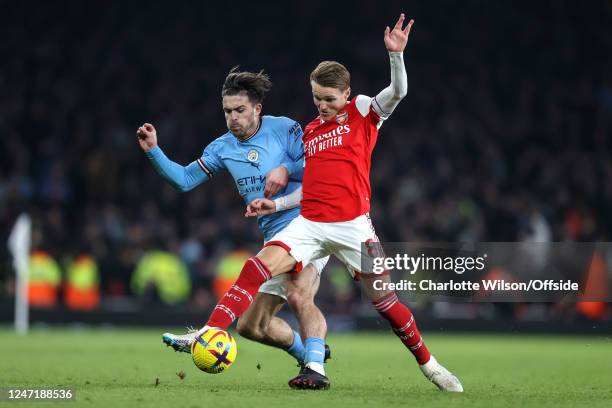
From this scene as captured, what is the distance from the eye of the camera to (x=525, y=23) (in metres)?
21.8

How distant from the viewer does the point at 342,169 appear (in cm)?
696

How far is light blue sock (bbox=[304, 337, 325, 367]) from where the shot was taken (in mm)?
7090

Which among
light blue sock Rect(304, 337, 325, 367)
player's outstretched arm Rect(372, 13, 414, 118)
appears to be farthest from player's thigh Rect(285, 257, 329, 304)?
player's outstretched arm Rect(372, 13, 414, 118)

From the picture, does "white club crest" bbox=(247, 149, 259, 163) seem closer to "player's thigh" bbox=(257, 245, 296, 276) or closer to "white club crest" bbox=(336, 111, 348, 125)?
"white club crest" bbox=(336, 111, 348, 125)

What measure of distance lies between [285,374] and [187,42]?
14310 millimetres

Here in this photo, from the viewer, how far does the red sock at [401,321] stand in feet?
22.5

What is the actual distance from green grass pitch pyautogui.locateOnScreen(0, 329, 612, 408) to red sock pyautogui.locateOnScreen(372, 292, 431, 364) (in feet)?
0.83

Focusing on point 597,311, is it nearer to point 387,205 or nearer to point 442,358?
point 387,205

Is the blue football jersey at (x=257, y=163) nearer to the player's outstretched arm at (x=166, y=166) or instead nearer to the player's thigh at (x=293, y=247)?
the player's outstretched arm at (x=166, y=166)

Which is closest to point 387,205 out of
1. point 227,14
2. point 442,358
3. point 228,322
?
point 227,14

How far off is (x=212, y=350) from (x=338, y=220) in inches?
42.1

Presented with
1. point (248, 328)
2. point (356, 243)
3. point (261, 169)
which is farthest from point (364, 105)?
point (248, 328)

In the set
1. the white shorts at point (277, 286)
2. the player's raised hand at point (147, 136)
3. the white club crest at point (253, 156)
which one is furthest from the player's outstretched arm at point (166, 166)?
the white shorts at point (277, 286)

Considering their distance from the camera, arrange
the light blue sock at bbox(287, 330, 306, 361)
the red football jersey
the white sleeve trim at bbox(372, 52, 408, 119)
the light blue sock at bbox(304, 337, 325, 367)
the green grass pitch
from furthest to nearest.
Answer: the light blue sock at bbox(287, 330, 306, 361) < the light blue sock at bbox(304, 337, 325, 367) < the red football jersey < the white sleeve trim at bbox(372, 52, 408, 119) < the green grass pitch
